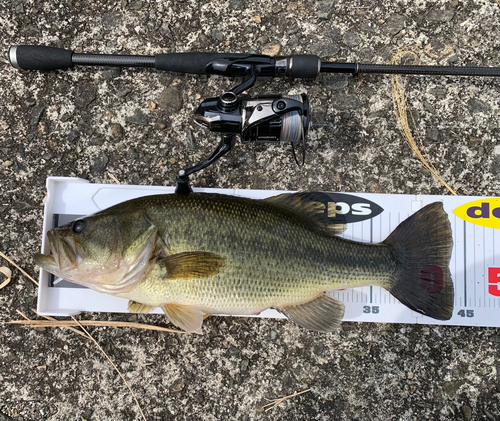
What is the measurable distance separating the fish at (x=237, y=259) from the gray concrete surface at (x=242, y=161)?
1.40 feet

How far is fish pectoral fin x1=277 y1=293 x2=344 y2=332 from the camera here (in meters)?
2.10

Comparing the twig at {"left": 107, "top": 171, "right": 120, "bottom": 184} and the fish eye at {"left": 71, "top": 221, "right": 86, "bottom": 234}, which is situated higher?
the twig at {"left": 107, "top": 171, "right": 120, "bottom": 184}

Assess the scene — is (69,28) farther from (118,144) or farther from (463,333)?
(463,333)

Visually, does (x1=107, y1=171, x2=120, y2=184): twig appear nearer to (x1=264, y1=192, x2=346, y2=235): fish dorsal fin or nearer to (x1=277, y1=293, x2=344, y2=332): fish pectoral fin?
(x1=264, y1=192, x2=346, y2=235): fish dorsal fin

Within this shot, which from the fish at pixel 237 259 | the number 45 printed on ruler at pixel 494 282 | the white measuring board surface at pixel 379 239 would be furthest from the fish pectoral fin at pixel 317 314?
the number 45 printed on ruler at pixel 494 282

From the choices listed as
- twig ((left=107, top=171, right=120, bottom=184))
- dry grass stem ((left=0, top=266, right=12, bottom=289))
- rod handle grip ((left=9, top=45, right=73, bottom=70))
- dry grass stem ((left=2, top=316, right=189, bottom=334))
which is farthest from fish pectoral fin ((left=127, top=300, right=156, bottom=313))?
rod handle grip ((left=9, top=45, right=73, bottom=70))

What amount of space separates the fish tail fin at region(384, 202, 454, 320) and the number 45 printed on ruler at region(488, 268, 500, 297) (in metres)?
0.48

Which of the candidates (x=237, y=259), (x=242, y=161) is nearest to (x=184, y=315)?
(x=237, y=259)

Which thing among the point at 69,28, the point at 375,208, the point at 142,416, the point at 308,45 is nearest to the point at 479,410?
the point at 375,208

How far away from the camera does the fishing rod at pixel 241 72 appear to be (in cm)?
205

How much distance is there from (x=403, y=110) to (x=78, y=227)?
229 centimetres

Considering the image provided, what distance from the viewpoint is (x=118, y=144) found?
8.39ft

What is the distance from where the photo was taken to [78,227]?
194 centimetres

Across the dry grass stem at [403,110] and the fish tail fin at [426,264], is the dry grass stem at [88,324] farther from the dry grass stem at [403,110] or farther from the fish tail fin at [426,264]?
the dry grass stem at [403,110]
